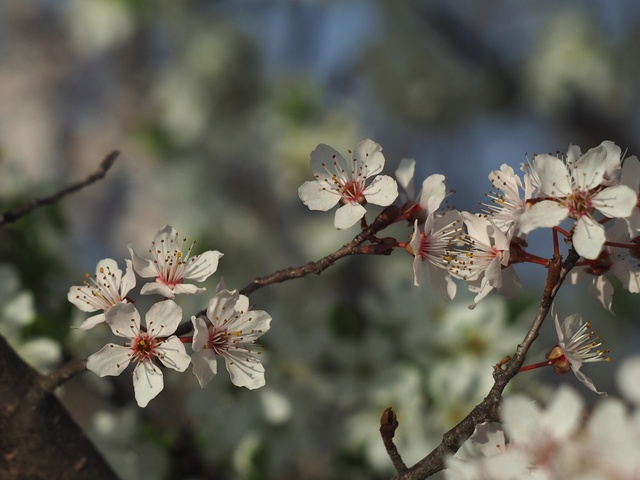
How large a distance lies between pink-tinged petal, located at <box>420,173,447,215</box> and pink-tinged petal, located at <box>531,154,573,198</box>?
10 cm

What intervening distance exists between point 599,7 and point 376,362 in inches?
103

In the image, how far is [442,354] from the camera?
4.44ft

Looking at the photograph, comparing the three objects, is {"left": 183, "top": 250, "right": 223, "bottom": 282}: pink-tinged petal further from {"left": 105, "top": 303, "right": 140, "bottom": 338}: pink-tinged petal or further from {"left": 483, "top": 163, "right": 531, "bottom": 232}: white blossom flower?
{"left": 483, "top": 163, "right": 531, "bottom": 232}: white blossom flower

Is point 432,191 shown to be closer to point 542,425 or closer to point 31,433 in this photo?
point 542,425

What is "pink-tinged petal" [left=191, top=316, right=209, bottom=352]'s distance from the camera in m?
0.67

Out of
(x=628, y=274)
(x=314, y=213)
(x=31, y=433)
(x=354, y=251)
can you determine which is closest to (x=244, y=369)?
(x=354, y=251)

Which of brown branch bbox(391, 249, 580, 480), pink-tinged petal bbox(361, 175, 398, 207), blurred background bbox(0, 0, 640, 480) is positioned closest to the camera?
brown branch bbox(391, 249, 580, 480)

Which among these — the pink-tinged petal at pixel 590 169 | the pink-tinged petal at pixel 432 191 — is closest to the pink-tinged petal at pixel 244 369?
the pink-tinged petal at pixel 432 191

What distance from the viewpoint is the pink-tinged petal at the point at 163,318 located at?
2.25 feet

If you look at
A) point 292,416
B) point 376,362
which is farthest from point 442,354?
point 292,416

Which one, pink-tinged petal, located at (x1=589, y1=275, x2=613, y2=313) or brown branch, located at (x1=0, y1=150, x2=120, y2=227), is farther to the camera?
brown branch, located at (x1=0, y1=150, x2=120, y2=227)

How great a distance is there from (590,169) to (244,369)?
0.33 meters

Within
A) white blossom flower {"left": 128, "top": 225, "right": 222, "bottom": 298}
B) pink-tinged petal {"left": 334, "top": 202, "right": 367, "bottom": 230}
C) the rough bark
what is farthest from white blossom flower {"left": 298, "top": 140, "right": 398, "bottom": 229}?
the rough bark

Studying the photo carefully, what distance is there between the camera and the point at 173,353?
691 mm
